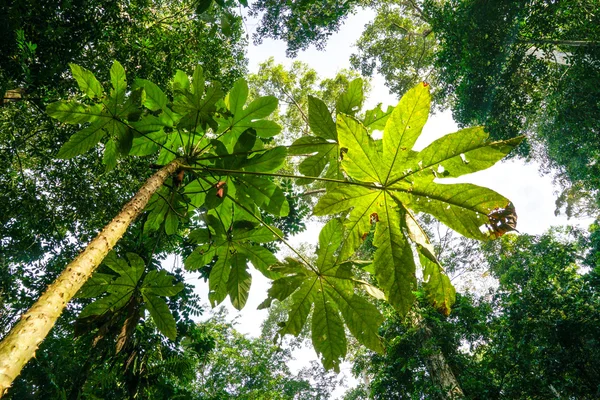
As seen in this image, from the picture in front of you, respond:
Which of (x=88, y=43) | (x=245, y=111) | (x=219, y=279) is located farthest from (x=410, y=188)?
(x=88, y=43)

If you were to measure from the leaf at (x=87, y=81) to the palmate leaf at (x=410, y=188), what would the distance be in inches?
35.8

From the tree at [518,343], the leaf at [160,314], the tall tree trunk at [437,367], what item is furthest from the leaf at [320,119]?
the tall tree trunk at [437,367]

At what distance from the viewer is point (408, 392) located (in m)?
5.95

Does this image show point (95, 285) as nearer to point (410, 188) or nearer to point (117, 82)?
point (117, 82)

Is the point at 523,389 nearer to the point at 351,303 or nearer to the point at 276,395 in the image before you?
the point at 351,303

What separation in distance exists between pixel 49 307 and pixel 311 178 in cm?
92

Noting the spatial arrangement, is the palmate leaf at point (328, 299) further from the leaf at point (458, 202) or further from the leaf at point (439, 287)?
the leaf at point (458, 202)

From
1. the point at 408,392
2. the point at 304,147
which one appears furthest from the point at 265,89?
the point at 304,147

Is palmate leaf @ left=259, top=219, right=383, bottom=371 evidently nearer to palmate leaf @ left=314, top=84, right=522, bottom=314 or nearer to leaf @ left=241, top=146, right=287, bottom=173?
palmate leaf @ left=314, top=84, right=522, bottom=314

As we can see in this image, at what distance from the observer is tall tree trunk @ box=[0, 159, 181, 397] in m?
0.42

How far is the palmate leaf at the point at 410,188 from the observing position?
0.96m

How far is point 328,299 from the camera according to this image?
1.34m

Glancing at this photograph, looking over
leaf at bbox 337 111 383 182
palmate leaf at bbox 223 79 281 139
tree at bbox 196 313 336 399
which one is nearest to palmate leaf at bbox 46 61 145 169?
palmate leaf at bbox 223 79 281 139

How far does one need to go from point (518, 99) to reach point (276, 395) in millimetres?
11574
